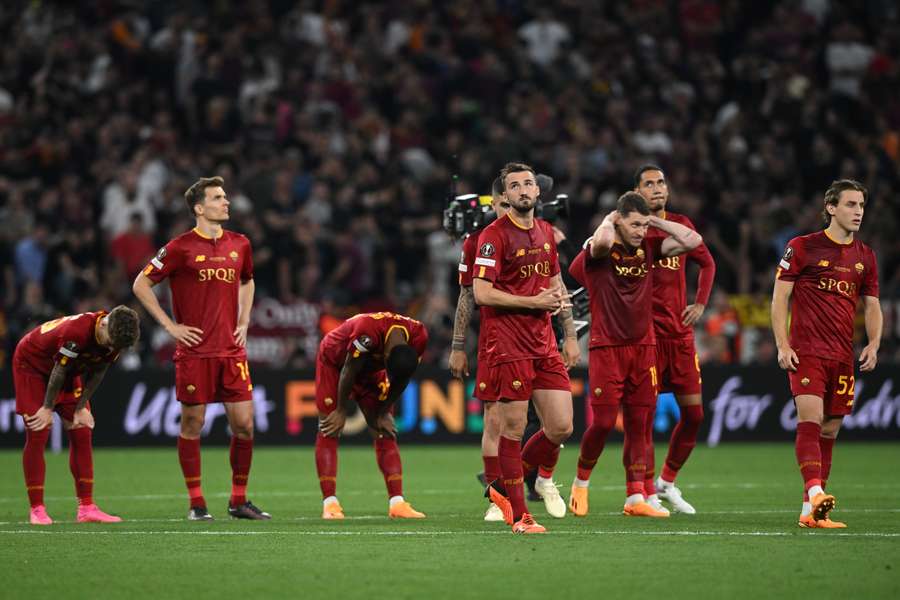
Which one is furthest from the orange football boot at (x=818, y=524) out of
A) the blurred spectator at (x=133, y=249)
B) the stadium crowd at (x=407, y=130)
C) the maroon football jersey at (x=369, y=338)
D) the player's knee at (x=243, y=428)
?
the blurred spectator at (x=133, y=249)

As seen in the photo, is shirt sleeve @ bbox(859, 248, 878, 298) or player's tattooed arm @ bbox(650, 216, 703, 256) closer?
shirt sleeve @ bbox(859, 248, 878, 298)

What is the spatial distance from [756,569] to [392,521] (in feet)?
12.8

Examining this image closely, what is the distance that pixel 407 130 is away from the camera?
25.0m

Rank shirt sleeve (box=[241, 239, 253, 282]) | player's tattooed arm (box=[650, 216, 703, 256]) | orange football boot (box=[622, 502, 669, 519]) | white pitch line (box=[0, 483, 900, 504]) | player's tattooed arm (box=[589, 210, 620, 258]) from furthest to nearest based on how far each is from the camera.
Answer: white pitch line (box=[0, 483, 900, 504]), shirt sleeve (box=[241, 239, 253, 282]), orange football boot (box=[622, 502, 669, 519]), player's tattooed arm (box=[650, 216, 703, 256]), player's tattooed arm (box=[589, 210, 620, 258])

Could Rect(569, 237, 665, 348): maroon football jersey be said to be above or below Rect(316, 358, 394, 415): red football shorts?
above

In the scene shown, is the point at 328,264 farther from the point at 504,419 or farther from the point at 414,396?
the point at 504,419

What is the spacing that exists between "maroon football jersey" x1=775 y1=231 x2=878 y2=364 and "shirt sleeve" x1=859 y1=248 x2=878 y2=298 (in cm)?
4

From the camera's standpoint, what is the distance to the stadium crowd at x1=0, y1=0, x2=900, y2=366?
73.9 ft

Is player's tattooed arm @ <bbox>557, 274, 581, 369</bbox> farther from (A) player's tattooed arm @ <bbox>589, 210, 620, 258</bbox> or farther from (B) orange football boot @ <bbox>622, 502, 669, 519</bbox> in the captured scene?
(B) orange football boot @ <bbox>622, 502, 669, 519</bbox>

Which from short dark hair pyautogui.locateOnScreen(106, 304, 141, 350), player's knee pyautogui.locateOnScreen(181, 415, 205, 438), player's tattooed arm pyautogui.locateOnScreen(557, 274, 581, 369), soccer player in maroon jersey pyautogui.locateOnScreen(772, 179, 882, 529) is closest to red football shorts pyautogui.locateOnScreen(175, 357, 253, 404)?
player's knee pyautogui.locateOnScreen(181, 415, 205, 438)

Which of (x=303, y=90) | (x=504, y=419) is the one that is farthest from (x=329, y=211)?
(x=504, y=419)

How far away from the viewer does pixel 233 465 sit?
12.6 meters

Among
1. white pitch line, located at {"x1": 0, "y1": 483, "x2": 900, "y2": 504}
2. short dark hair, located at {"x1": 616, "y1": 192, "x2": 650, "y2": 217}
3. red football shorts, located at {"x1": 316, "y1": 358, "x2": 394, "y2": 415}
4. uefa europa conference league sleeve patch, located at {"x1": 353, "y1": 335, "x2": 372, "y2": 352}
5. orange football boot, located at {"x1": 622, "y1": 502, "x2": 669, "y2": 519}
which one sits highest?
short dark hair, located at {"x1": 616, "y1": 192, "x2": 650, "y2": 217}

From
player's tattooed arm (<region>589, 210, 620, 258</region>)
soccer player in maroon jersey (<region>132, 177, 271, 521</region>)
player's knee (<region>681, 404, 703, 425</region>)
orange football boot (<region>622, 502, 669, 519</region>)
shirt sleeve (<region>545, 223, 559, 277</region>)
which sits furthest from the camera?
player's knee (<region>681, 404, 703, 425</region>)
